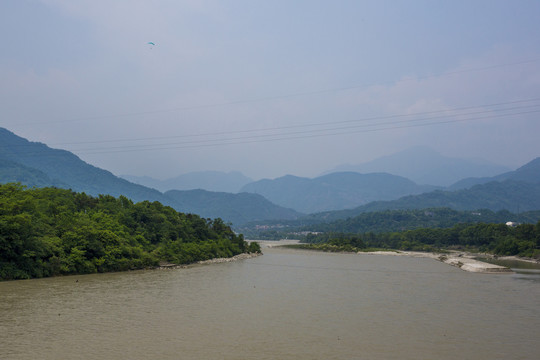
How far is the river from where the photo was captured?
1557cm

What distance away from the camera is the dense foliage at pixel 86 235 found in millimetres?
30609

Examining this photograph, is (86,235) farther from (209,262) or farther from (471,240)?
(471,240)

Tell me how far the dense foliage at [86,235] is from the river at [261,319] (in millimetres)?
2180

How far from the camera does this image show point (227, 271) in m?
42.7

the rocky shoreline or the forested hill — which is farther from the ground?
the forested hill

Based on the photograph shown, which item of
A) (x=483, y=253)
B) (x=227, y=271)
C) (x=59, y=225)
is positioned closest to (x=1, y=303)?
(x=59, y=225)

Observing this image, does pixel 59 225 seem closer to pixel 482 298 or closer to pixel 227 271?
pixel 227 271

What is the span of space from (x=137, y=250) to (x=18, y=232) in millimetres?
12623

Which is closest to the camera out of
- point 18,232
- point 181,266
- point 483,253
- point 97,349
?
point 97,349

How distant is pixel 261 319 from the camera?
827 inches

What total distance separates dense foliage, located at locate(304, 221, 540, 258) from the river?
38.1 m

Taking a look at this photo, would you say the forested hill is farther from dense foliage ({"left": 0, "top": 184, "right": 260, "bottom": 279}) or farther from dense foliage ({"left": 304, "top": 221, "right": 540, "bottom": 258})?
dense foliage ({"left": 0, "top": 184, "right": 260, "bottom": 279})

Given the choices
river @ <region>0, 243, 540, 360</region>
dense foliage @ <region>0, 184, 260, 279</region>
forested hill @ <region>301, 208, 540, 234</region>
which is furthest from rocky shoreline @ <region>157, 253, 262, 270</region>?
forested hill @ <region>301, 208, 540, 234</region>

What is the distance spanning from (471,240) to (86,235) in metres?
75.8
